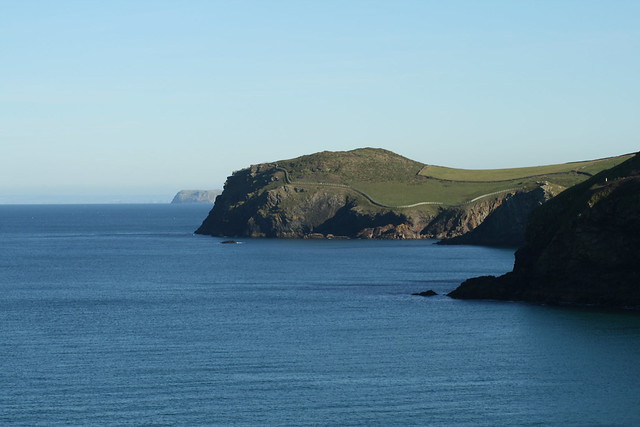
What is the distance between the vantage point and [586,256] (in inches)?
3885

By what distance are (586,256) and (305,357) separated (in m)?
38.7

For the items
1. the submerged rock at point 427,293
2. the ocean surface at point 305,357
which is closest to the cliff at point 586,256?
the ocean surface at point 305,357

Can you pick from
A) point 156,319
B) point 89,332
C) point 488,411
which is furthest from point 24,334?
point 488,411

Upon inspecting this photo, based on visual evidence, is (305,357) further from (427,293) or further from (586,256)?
(427,293)

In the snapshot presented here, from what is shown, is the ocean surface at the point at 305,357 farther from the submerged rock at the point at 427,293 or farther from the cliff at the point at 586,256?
the cliff at the point at 586,256

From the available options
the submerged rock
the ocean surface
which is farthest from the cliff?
the submerged rock

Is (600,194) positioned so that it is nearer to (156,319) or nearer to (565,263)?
A: (565,263)

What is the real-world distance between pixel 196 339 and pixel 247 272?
65590 mm

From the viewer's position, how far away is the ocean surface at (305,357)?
5791cm

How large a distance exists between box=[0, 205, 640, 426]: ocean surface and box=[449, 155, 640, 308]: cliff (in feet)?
A: 12.2

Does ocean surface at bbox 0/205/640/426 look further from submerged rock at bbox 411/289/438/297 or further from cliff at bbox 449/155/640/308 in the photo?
cliff at bbox 449/155/640/308

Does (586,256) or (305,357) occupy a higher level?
(586,256)

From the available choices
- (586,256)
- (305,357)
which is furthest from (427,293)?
(305,357)

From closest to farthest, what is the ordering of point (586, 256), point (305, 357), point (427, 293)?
point (305, 357) < point (586, 256) < point (427, 293)
